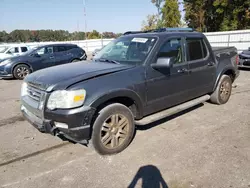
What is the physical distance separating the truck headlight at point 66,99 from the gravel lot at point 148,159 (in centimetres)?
92

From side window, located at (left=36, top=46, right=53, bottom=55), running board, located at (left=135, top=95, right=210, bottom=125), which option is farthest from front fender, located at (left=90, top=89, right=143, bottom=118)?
side window, located at (left=36, top=46, right=53, bottom=55)

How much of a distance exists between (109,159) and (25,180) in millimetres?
1181

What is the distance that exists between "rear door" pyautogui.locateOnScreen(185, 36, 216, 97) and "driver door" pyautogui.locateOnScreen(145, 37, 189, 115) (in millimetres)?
197

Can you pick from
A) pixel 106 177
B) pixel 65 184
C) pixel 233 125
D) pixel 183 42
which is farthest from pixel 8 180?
pixel 233 125

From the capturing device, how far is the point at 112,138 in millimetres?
3367

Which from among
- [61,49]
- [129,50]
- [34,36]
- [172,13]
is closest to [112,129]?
[129,50]

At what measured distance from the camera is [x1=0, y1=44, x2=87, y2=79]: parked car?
1069 cm

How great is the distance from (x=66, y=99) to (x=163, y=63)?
1.67 meters

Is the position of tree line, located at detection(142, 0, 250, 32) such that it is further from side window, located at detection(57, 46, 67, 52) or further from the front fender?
the front fender

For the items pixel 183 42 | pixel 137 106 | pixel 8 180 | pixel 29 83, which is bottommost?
pixel 8 180

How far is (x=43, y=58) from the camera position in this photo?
1141 cm

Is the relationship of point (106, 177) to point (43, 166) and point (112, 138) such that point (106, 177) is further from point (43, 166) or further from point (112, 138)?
point (43, 166)

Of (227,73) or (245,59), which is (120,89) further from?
(245,59)

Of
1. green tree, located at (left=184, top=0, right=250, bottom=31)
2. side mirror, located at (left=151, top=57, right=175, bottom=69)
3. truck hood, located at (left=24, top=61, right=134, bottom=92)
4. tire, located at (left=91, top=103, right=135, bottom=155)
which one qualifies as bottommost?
tire, located at (left=91, top=103, right=135, bottom=155)
